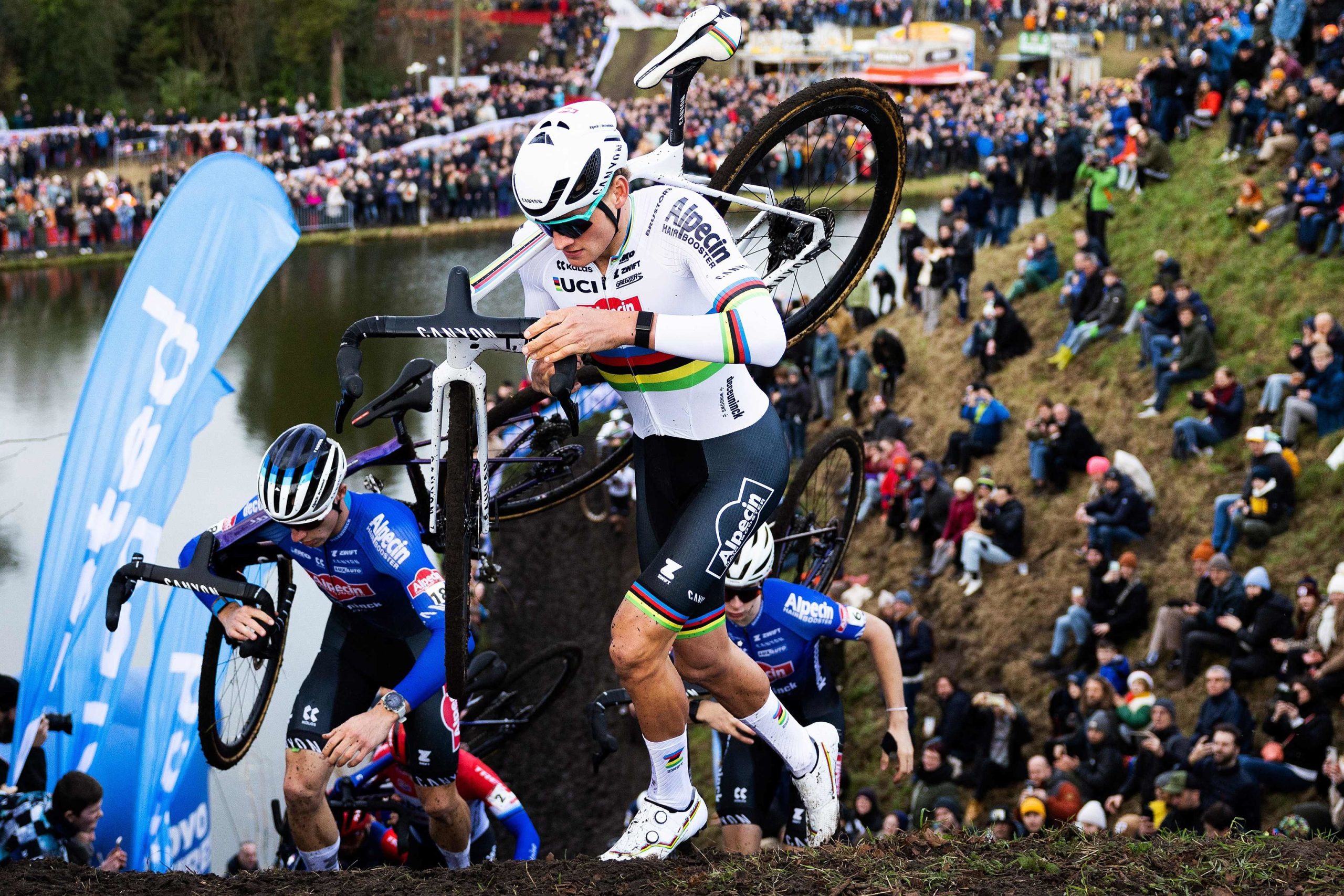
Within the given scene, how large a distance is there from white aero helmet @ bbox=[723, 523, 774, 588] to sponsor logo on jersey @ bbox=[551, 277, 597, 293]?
5.67 feet

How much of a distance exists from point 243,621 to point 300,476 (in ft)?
2.77

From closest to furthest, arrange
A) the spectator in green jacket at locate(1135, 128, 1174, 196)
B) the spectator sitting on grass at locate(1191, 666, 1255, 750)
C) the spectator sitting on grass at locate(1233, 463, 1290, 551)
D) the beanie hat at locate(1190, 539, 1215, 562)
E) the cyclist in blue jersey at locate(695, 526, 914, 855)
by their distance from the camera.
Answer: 1. the cyclist in blue jersey at locate(695, 526, 914, 855)
2. the spectator sitting on grass at locate(1191, 666, 1255, 750)
3. the spectator sitting on grass at locate(1233, 463, 1290, 551)
4. the beanie hat at locate(1190, 539, 1215, 562)
5. the spectator in green jacket at locate(1135, 128, 1174, 196)

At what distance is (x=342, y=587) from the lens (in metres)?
7.29

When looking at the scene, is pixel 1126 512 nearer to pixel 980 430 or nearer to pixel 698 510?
pixel 980 430

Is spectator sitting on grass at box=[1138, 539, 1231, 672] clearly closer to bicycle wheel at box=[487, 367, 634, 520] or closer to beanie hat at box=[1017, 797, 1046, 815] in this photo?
beanie hat at box=[1017, 797, 1046, 815]

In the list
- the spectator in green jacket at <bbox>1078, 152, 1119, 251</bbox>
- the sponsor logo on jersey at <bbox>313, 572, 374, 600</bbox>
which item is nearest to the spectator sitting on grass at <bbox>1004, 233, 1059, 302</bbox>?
the spectator in green jacket at <bbox>1078, 152, 1119, 251</bbox>

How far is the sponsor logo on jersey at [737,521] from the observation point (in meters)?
5.70

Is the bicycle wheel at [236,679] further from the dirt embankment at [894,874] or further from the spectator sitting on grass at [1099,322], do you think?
the spectator sitting on grass at [1099,322]

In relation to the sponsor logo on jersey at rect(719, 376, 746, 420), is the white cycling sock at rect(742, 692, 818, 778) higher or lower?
lower

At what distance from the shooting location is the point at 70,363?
21.5m

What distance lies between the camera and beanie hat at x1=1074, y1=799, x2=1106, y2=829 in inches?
402

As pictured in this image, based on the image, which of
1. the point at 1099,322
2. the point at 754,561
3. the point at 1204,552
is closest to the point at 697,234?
the point at 754,561

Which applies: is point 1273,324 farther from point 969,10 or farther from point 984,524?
point 969,10

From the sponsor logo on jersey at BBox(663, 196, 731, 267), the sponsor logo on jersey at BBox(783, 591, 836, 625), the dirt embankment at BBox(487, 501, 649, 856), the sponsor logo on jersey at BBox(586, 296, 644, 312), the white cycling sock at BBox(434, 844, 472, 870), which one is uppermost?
the sponsor logo on jersey at BBox(663, 196, 731, 267)
